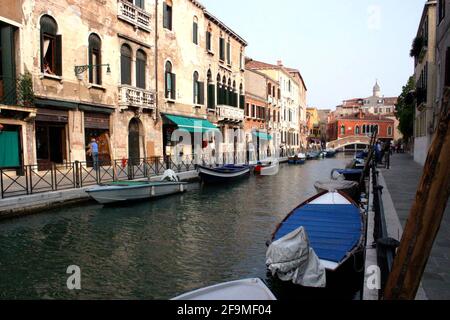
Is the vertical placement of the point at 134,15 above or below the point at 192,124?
above

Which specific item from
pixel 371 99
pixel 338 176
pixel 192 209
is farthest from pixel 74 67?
pixel 371 99

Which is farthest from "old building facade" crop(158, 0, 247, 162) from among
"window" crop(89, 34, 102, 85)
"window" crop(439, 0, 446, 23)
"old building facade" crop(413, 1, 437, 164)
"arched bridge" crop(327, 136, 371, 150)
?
"arched bridge" crop(327, 136, 371, 150)

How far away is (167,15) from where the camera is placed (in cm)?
2233

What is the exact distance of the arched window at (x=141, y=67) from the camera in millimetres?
19703

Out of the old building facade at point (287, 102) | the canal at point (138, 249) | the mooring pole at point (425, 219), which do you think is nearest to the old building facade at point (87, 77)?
the canal at point (138, 249)

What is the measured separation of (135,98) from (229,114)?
1194 cm

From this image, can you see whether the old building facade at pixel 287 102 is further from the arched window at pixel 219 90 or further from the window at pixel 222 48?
the arched window at pixel 219 90

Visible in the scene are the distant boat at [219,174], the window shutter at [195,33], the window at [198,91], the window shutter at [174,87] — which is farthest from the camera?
the window at [198,91]

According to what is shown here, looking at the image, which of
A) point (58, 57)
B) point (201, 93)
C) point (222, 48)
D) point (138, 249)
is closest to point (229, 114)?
point (201, 93)

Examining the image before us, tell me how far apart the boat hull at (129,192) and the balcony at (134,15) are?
29.9ft

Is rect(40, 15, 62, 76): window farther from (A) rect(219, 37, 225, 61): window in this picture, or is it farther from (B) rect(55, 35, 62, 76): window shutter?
(A) rect(219, 37, 225, 61): window

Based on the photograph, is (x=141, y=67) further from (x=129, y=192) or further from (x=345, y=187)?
(x=345, y=187)

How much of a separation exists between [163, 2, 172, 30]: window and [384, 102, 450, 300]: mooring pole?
2167 centimetres

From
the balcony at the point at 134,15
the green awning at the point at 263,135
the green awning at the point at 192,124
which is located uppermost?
the balcony at the point at 134,15
